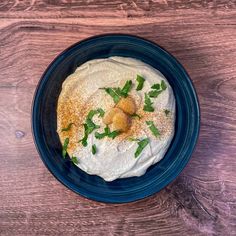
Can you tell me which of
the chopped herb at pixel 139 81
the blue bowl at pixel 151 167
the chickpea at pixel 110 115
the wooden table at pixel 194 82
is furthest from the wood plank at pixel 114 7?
the chickpea at pixel 110 115

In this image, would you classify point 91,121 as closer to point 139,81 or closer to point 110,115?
point 110,115

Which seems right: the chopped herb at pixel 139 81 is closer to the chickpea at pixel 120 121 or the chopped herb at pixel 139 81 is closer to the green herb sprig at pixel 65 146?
the chickpea at pixel 120 121

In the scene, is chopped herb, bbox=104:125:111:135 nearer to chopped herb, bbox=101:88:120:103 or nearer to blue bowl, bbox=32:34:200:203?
chopped herb, bbox=101:88:120:103

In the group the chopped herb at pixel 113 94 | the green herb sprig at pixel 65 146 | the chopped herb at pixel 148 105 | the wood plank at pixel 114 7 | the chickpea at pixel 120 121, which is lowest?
the green herb sprig at pixel 65 146

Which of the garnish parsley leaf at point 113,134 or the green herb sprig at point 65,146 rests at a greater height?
the garnish parsley leaf at point 113,134

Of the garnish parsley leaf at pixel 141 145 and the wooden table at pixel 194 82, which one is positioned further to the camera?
the wooden table at pixel 194 82

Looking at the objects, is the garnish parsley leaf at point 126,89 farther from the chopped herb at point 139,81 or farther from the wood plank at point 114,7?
the wood plank at point 114,7

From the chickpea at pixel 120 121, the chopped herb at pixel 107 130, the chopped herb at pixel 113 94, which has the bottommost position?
the chopped herb at pixel 107 130

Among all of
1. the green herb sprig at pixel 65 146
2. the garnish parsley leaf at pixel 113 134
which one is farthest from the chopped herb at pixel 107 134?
the green herb sprig at pixel 65 146
